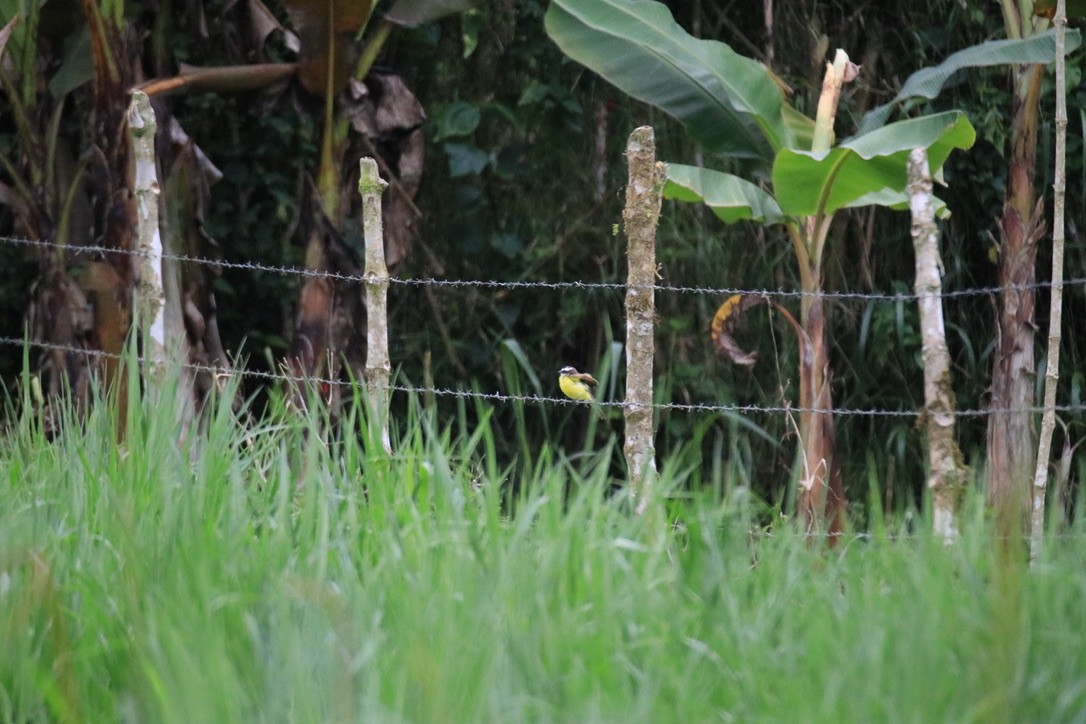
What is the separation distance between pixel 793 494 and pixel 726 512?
32cm

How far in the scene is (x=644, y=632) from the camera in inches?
77.0

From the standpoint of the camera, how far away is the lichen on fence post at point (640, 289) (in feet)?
12.0

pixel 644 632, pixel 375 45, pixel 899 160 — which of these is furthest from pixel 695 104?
pixel 644 632

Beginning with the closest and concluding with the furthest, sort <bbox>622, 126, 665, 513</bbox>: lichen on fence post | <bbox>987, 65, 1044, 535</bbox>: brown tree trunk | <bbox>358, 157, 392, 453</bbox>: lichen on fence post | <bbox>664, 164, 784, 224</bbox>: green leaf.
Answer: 1. <bbox>622, 126, 665, 513</bbox>: lichen on fence post
2. <bbox>358, 157, 392, 453</bbox>: lichen on fence post
3. <bbox>664, 164, 784, 224</bbox>: green leaf
4. <bbox>987, 65, 1044, 535</bbox>: brown tree trunk

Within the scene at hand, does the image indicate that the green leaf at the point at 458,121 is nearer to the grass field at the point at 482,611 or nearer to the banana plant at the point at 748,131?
the banana plant at the point at 748,131

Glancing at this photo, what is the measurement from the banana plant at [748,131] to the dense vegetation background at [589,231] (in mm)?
1356

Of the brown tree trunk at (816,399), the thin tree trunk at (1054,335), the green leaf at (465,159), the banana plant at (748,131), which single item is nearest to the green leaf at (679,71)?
the banana plant at (748,131)

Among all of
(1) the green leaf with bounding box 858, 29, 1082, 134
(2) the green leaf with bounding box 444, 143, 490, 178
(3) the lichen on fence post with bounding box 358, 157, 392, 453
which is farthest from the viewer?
(2) the green leaf with bounding box 444, 143, 490, 178

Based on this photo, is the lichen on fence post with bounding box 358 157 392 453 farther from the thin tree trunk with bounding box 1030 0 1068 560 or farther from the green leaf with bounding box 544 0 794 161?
the thin tree trunk with bounding box 1030 0 1068 560

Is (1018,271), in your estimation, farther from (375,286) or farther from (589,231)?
(375,286)

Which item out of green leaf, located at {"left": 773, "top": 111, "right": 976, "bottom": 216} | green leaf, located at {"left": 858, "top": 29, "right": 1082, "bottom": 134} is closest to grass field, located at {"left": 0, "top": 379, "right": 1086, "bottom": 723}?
green leaf, located at {"left": 773, "top": 111, "right": 976, "bottom": 216}

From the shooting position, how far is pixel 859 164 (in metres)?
4.34

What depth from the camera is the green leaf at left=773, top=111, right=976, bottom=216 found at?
169 inches

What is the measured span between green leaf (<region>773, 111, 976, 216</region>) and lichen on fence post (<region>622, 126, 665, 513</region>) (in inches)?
30.0
